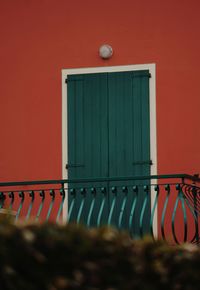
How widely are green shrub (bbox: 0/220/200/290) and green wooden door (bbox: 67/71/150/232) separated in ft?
20.7

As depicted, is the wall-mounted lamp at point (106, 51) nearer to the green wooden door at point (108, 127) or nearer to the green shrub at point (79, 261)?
the green wooden door at point (108, 127)

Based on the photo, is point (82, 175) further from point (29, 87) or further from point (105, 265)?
point (105, 265)

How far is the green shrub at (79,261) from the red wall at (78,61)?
626 cm

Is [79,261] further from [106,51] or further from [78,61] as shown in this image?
[78,61]

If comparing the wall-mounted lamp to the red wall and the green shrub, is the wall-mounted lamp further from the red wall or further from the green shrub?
the green shrub

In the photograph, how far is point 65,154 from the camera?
39.3ft

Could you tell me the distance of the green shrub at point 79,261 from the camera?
16.1 ft

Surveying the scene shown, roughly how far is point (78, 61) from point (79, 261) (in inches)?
292

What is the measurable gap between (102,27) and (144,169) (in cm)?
196

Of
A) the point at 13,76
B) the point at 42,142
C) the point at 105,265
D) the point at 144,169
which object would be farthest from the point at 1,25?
the point at 105,265

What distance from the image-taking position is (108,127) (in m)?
11.9

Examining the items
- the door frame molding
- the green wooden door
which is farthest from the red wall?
the green wooden door

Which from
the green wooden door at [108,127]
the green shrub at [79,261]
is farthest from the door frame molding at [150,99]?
the green shrub at [79,261]

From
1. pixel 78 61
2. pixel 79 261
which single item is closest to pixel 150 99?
pixel 78 61
